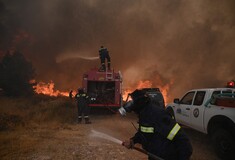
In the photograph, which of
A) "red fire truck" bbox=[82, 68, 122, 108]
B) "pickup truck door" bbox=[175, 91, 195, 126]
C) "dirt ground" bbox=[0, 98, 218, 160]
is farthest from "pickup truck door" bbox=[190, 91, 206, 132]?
"red fire truck" bbox=[82, 68, 122, 108]

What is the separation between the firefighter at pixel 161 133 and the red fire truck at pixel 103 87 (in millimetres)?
10238

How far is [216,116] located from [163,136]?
412cm

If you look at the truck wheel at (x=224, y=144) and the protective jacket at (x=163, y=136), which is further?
the truck wheel at (x=224, y=144)

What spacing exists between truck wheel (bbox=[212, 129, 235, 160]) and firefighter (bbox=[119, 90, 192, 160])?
364 cm

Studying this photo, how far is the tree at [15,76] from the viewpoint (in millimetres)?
21156

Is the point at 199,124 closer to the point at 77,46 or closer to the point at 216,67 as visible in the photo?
the point at 216,67

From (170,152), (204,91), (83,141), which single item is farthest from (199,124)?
(170,152)

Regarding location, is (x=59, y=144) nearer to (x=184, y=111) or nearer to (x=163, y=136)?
(x=184, y=111)

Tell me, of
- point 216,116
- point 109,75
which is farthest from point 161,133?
point 109,75

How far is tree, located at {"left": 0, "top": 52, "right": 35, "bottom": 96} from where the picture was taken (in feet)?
69.4

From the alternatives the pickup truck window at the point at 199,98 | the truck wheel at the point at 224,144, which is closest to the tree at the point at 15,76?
the pickup truck window at the point at 199,98

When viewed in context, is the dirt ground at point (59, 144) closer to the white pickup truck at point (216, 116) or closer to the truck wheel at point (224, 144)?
the truck wheel at point (224, 144)

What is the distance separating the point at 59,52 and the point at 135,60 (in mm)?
12097

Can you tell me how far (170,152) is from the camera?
2.65m
